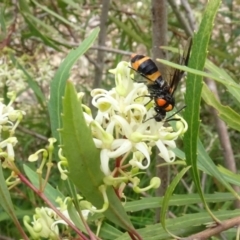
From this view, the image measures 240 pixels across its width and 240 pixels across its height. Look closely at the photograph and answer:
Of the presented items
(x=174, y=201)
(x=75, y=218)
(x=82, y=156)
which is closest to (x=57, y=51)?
(x=174, y=201)

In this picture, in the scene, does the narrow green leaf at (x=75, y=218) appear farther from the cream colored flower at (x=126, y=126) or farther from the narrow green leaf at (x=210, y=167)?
the narrow green leaf at (x=210, y=167)

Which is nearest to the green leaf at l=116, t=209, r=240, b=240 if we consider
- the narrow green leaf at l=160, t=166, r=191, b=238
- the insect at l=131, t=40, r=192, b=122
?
the narrow green leaf at l=160, t=166, r=191, b=238

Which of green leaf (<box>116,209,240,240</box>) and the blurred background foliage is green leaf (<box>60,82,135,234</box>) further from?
the blurred background foliage

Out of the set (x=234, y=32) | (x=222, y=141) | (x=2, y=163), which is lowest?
(x=222, y=141)

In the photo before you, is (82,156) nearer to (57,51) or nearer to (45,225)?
(45,225)

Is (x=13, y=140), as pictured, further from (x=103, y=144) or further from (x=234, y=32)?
(x=234, y=32)

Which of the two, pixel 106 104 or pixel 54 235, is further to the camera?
pixel 54 235

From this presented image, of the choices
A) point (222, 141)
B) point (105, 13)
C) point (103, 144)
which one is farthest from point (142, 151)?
point (105, 13)

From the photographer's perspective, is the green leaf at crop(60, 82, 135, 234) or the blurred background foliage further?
the blurred background foliage
